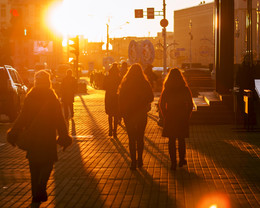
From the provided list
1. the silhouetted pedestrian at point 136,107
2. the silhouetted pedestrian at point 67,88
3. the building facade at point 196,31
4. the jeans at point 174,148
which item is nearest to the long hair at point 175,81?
the silhouetted pedestrian at point 136,107

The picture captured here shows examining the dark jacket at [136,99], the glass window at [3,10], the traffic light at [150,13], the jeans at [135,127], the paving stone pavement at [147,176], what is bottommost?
the paving stone pavement at [147,176]

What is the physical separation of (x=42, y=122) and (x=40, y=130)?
10cm

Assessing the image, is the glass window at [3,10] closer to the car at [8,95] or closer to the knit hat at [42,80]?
the car at [8,95]

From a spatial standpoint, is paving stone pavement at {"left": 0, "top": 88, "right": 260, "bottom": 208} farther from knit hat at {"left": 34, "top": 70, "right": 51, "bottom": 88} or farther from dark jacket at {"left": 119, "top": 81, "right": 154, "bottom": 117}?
knit hat at {"left": 34, "top": 70, "right": 51, "bottom": 88}

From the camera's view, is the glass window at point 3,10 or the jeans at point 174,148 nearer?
the jeans at point 174,148

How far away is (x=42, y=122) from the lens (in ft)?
25.9

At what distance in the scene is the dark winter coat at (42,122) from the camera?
7879 mm

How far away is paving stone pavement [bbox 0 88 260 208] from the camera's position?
8.11 m

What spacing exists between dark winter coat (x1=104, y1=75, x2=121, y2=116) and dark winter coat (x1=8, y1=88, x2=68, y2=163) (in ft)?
25.0

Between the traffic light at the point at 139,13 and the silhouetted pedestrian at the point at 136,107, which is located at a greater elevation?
the traffic light at the point at 139,13

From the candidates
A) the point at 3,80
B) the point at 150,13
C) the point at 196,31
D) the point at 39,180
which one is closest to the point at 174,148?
the point at 39,180

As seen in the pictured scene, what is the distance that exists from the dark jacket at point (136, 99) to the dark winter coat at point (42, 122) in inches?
114

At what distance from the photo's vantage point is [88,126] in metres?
19.1

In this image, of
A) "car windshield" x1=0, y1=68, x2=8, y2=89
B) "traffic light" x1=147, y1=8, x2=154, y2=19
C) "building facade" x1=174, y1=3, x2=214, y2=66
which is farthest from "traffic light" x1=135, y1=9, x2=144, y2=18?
"building facade" x1=174, y1=3, x2=214, y2=66
